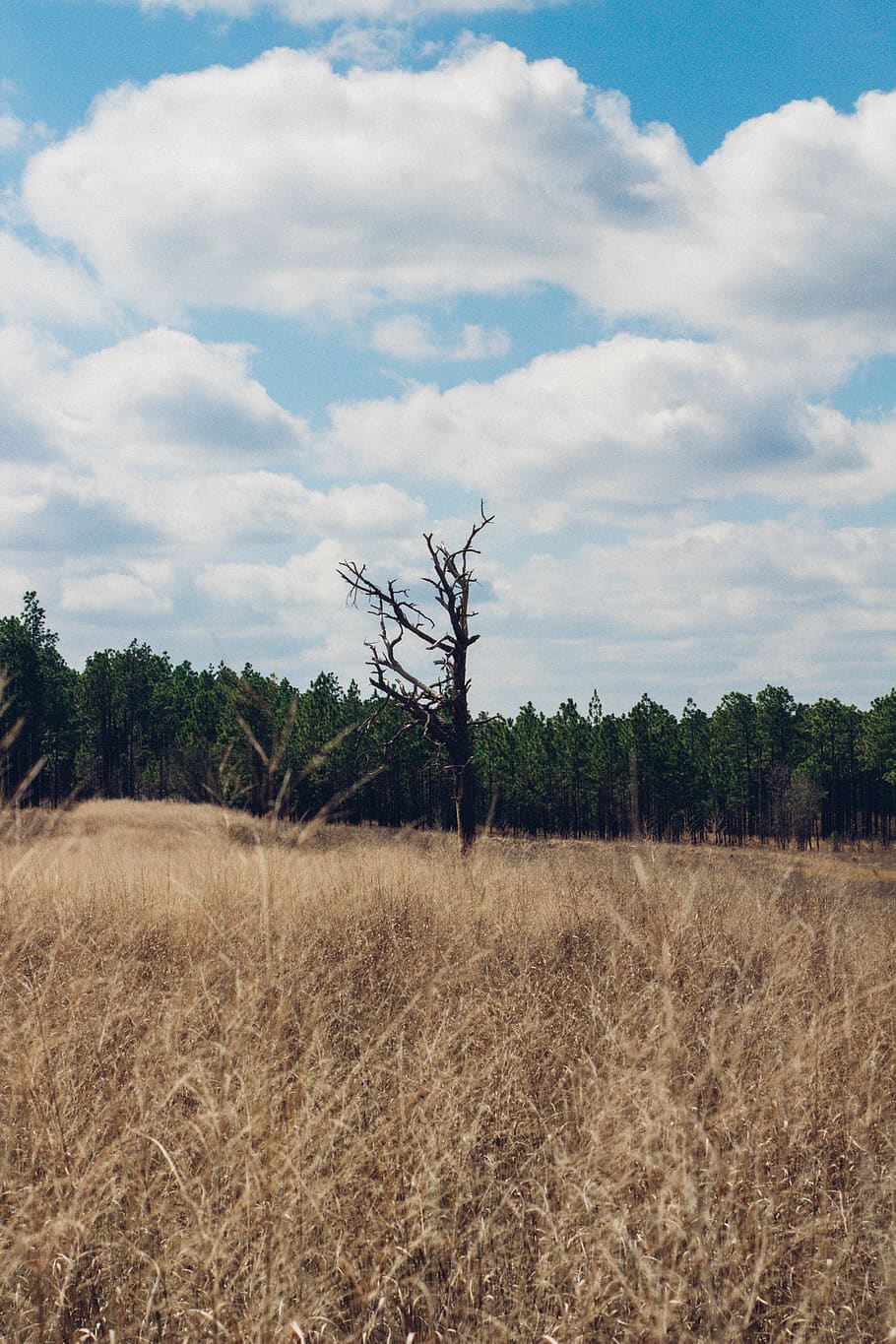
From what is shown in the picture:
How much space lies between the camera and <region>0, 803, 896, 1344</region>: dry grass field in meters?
2.43

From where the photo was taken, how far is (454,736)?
47.1 feet

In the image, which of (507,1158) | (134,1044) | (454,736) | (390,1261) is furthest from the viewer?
(454,736)

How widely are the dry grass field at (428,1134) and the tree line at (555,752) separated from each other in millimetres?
31665

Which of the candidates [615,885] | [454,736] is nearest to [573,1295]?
[615,885]

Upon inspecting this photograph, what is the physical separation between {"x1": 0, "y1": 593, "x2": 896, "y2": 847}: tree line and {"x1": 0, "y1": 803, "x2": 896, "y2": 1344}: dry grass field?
104ft

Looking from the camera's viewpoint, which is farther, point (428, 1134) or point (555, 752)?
point (555, 752)

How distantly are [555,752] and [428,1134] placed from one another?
46.4 m

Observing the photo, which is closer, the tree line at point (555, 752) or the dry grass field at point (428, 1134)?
the dry grass field at point (428, 1134)

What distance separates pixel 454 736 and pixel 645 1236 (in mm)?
11682

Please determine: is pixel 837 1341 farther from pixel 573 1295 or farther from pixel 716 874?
pixel 716 874

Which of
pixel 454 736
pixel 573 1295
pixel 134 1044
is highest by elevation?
pixel 454 736

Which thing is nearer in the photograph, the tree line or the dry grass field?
the dry grass field

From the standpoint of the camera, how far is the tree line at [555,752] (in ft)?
135

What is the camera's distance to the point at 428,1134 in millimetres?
3111
